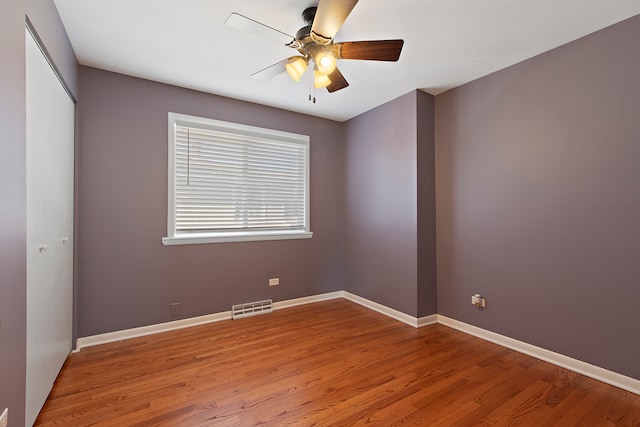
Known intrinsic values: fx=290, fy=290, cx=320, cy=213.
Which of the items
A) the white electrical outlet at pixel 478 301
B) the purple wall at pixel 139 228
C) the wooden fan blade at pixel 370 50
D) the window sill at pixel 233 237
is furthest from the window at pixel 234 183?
the white electrical outlet at pixel 478 301

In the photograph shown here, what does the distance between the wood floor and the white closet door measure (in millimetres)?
274

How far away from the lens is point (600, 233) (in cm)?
211

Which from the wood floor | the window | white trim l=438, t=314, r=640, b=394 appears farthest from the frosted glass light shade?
white trim l=438, t=314, r=640, b=394

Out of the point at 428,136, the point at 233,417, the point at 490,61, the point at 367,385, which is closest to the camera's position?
the point at 233,417

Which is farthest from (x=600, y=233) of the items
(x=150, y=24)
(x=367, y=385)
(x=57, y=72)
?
(x=57, y=72)

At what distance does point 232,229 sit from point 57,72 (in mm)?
2020

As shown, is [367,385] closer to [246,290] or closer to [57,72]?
[246,290]

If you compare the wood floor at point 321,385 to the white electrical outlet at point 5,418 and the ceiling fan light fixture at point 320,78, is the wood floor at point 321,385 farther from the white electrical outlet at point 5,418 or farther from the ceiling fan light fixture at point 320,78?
the ceiling fan light fixture at point 320,78

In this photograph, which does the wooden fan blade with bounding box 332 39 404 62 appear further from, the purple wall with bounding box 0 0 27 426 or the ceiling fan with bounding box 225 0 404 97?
the purple wall with bounding box 0 0 27 426

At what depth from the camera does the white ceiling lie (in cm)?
190

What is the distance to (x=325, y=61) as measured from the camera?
195 centimetres

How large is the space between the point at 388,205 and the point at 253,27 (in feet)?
7.79

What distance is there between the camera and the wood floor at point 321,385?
1736mm

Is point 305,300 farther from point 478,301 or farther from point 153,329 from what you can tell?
point 478,301
